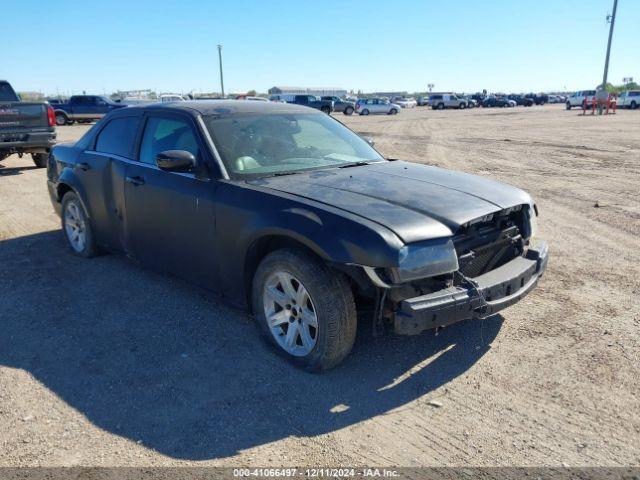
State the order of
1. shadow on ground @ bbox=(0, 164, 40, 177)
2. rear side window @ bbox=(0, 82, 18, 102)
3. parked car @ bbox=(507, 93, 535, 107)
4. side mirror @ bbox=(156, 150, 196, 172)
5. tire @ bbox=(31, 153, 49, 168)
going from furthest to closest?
1. parked car @ bbox=(507, 93, 535, 107)
2. tire @ bbox=(31, 153, 49, 168)
3. rear side window @ bbox=(0, 82, 18, 102)
4. shadow on ground @ bbox=(0, 164, 40, 177)
5. side mirror @ bbox=(156, 150, 196, 172)

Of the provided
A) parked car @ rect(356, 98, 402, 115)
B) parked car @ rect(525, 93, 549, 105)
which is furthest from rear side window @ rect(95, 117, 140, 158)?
parked car @ rect(525, 93, 549, 105)

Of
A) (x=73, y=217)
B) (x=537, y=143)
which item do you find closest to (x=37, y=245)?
(x=73, y=217)

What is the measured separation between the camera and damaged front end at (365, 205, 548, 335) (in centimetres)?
303

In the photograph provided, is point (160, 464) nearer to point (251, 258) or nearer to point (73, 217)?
point (251, 258)

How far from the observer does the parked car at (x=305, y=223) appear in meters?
3.11

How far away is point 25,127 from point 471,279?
11.7 meters

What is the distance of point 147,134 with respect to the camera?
4.77m

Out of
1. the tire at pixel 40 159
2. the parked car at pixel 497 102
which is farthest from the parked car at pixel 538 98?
the tire at pixel 40 159

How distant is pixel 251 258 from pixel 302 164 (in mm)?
987

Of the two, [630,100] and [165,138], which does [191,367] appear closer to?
[165,138]

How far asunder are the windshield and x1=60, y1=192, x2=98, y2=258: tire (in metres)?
2.29

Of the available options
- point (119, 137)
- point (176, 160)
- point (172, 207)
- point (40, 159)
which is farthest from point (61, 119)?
point (176, 160)

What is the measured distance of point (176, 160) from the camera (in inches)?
152

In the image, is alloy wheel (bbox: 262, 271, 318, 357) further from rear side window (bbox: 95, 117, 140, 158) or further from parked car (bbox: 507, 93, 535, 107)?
parked car (bbox: 507, 93, 535, 107)
